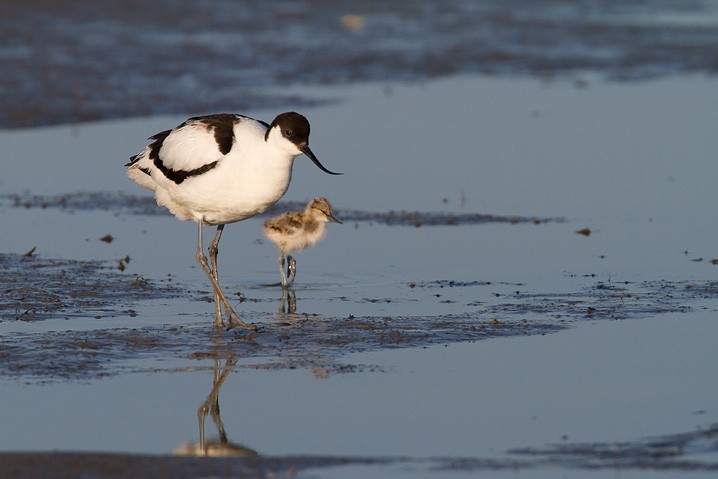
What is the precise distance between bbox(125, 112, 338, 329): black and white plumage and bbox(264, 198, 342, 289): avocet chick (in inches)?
33.5

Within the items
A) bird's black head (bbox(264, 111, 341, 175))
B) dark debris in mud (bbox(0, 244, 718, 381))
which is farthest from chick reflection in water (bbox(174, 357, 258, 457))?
bird's black head (bbox(264, 111, 341, 175))

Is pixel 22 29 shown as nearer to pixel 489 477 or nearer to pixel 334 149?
pixel 334 149

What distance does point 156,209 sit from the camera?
1135 cm

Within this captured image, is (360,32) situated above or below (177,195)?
above

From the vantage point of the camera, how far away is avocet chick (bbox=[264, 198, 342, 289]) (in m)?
9.30

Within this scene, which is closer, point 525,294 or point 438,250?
point 525,294

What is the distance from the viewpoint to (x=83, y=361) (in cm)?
711

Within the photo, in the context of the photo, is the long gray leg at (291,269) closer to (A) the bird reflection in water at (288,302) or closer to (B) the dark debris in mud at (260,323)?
(A) the bird reflection in water at (288,302)

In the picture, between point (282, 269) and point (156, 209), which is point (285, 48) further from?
point (282, 269)

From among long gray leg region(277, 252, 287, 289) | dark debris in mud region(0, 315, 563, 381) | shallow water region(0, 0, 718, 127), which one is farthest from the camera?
shallow water region(0, 0, 718, 127)

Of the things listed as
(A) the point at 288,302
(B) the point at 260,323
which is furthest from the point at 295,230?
(B) the point at 260,323

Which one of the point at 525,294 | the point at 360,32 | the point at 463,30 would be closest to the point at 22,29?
the point at 360,32

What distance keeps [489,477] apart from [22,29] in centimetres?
1646

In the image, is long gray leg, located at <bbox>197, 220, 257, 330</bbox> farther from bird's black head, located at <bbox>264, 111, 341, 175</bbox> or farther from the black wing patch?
bird's black head, located at <bbox>264, 111, 341, 175</bbox>
